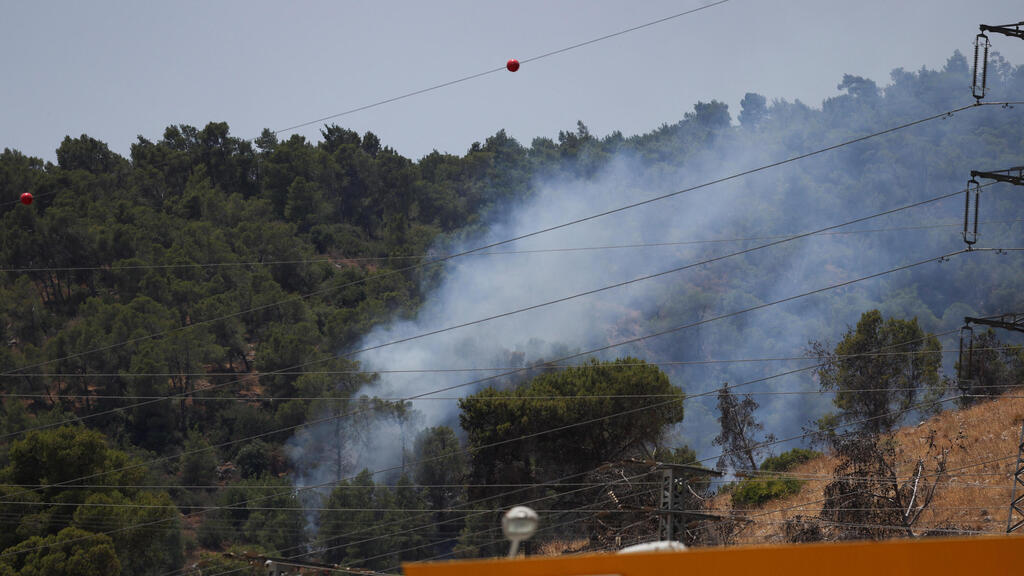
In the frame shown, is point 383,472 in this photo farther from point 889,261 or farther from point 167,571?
point 889,261

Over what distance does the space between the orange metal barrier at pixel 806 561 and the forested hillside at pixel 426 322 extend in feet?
46.8

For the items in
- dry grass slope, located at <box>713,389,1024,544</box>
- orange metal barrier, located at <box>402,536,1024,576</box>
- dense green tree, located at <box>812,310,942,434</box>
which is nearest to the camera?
orange metal barrier, located at <box>402,536,1024,576</box>

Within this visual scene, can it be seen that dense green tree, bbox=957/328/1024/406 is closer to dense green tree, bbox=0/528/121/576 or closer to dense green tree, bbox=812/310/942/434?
dense green tree, bbox=812/310/942/434

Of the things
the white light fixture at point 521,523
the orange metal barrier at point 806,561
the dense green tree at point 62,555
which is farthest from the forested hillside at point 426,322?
the white light fixture at point 521,523

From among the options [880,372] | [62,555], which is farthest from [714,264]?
[62,555]

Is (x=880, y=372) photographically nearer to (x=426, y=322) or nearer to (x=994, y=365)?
(x=994, y=365)

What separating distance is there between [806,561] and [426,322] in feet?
256

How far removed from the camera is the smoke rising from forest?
91.4m

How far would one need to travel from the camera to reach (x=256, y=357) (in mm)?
64750

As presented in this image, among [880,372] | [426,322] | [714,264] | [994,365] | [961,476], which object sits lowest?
[961,476]

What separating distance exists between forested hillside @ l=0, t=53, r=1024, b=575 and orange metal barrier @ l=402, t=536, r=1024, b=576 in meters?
14.3

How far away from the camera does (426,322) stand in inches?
3332

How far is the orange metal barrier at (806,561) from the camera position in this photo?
6.76 m

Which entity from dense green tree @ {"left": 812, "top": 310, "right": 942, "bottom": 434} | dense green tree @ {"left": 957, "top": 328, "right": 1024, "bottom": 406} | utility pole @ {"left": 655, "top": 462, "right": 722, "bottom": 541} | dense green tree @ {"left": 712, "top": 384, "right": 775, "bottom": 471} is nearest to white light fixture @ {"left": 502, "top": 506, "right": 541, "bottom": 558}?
utility pole @ {"left": 655, "top": 462, "right": 722, "bottom": 541}
